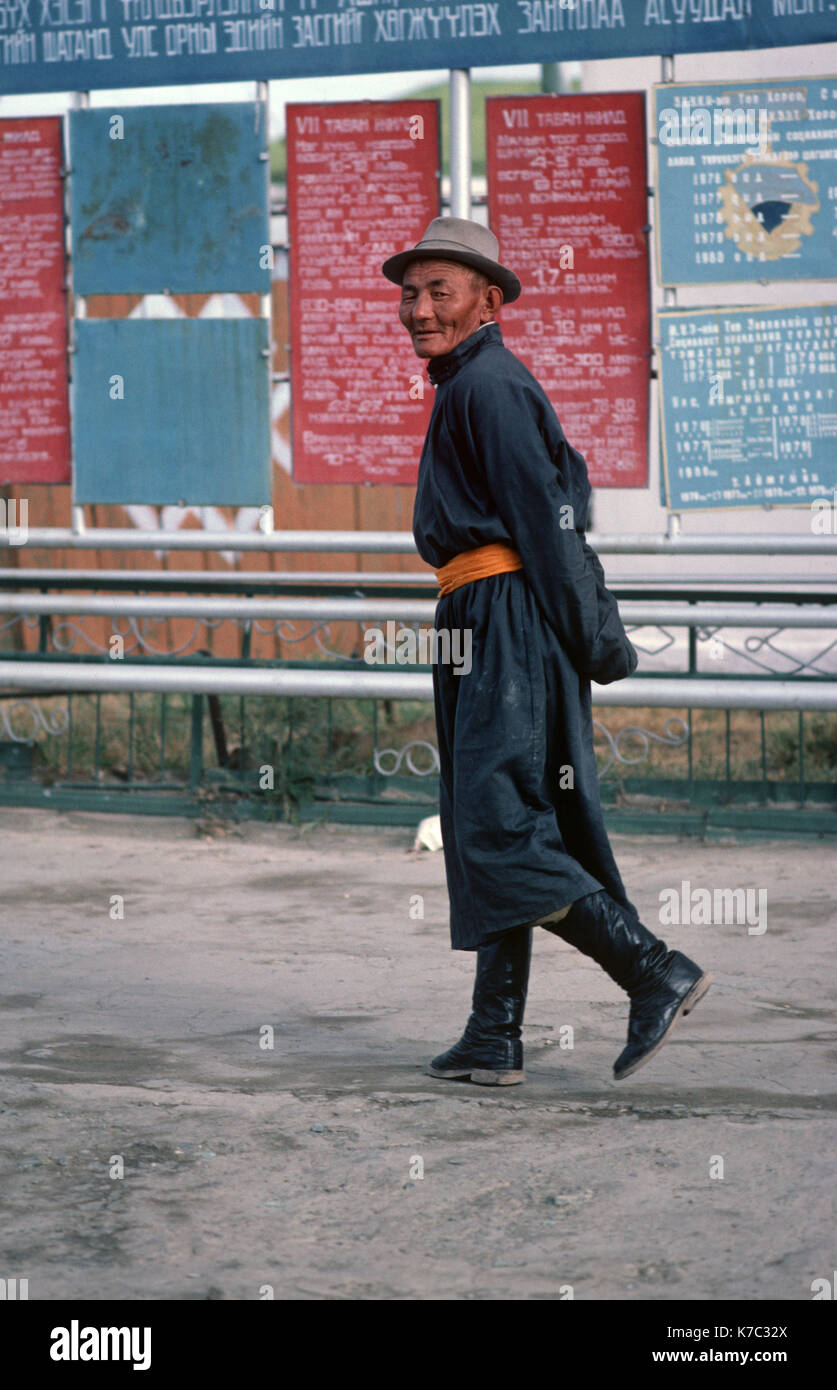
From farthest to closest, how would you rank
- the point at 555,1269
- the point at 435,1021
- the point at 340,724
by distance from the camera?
1. the point at 340,724
2. the point at 435,1021
3. the point at 555,1269

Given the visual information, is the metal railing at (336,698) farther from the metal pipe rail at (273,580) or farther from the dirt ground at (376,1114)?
the dirt ground at (376,1114)

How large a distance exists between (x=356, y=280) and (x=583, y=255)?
3.10 ft

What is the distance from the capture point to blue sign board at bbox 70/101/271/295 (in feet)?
23.7

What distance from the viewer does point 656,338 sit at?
6.93 meters

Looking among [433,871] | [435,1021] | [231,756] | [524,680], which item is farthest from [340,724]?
[524,680]

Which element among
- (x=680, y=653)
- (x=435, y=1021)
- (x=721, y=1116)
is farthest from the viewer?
(x=680, y=653)

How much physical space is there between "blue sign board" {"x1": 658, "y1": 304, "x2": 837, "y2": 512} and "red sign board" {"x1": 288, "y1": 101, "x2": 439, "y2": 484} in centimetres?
106

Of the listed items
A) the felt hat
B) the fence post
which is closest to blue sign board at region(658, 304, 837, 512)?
the fence post

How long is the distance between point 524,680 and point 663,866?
2.92m

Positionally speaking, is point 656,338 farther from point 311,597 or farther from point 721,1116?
point 721,1116

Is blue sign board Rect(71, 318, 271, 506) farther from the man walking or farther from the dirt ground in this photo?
the man walking

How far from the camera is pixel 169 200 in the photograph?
735 cm

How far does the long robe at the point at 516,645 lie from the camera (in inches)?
152

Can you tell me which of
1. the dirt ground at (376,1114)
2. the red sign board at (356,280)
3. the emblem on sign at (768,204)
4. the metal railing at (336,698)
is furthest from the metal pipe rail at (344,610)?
the emblem on sign at (768,204)
